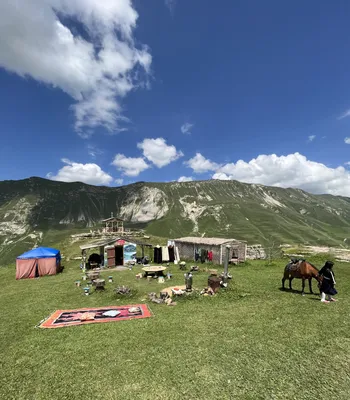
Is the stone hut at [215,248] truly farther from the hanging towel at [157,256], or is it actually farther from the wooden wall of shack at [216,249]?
the hanging towel at [157,256]

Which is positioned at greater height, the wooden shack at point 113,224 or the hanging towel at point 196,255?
the wooden shack at point 113,224

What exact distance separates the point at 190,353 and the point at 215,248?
28.2 m

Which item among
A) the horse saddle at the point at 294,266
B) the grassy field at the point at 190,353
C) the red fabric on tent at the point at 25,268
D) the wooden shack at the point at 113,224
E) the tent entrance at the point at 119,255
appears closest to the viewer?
the grassy field at the point at 190,353

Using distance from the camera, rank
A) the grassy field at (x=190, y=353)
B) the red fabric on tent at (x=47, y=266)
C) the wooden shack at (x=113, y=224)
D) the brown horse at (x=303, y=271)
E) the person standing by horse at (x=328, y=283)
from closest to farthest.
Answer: the grassy field at (x=190, y=353), the person standing by horse at (x=328, y=283), the brown horse at (x=303, y=271), the red fabric on tent at (x=47, y=266), the wooden shack at (x=113, y=224)

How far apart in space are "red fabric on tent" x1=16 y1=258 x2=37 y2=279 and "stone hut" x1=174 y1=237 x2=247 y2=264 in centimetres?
2243

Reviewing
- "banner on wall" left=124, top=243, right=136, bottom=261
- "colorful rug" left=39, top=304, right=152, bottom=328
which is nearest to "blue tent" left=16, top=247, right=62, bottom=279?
"banner on wall" left=124, top=243, right=136, bottom=261

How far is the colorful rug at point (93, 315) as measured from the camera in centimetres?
1515

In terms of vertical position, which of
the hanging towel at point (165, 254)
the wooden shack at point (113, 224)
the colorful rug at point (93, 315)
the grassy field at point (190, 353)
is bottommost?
the colorful rug at point (93, 315)

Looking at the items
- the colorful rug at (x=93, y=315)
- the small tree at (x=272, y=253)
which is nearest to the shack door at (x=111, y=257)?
the colorful rug at (x=93, y=315)

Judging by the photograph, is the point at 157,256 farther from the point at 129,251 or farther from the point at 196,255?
the point at 196,255

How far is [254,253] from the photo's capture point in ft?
153

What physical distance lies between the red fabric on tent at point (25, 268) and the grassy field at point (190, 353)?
14.1 m

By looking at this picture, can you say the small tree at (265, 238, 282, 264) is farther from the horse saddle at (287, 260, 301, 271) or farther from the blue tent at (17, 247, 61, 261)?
the blue tent at (17, 247, 61, 261)

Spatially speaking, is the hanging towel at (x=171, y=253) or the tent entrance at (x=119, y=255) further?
the hanging towel at (x=171, y=253)
